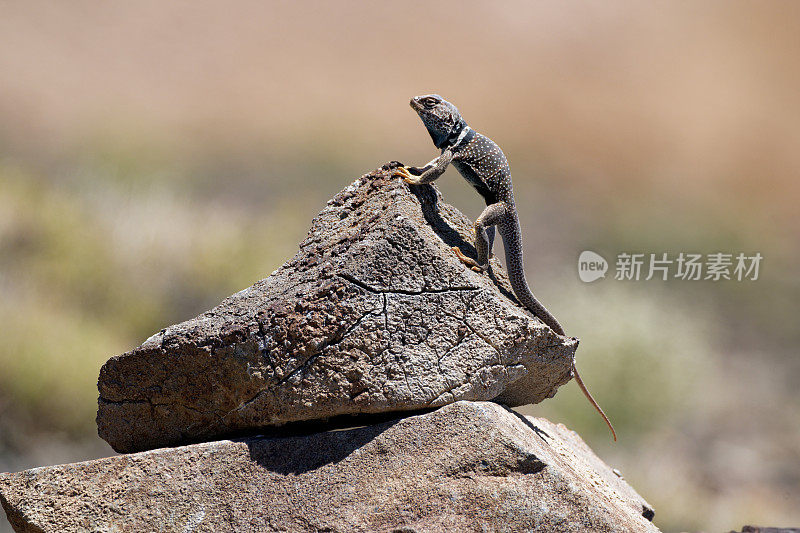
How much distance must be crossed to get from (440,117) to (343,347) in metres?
1.27

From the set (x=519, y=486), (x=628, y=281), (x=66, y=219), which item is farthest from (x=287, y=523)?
(x=628, y=281)

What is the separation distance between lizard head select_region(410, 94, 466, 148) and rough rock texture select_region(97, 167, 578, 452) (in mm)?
421

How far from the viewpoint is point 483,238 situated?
312 centimetres

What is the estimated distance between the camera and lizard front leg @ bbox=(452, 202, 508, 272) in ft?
9.94

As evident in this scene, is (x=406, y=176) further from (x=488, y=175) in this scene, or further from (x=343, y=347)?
(x=343, y=347)

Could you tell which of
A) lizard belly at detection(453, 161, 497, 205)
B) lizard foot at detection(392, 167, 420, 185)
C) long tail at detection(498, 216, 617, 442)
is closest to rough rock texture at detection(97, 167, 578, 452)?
lizard foot at detection(392, 167, 420, 185)

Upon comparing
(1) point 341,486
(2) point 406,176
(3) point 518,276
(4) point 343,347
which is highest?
(2) point 406,176

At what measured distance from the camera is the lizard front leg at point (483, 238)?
9.94ft

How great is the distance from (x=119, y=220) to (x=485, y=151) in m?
4.41

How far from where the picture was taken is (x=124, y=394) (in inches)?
113

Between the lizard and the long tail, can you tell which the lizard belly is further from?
the long tail

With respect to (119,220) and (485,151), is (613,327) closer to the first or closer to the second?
(485,151)

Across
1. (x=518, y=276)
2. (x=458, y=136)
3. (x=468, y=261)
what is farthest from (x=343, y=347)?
(x=458, y=136)

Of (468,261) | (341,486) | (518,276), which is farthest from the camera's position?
(518,276)
